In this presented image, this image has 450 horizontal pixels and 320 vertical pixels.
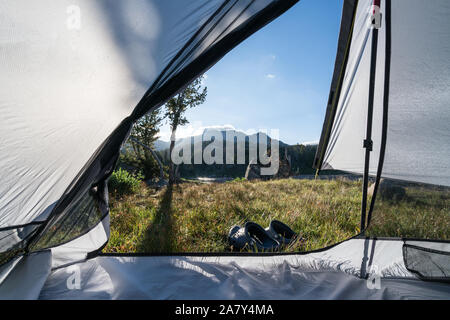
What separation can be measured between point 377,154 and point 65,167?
6.82ft

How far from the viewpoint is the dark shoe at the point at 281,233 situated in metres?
1.58

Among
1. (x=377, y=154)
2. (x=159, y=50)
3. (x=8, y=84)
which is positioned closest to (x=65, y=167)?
(x=8, y=84)

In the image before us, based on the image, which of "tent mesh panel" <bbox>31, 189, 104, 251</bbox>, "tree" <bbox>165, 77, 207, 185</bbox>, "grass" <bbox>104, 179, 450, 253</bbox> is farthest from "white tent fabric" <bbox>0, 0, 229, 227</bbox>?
"tree" <bbox>165, 77, 207, 185</bbox>

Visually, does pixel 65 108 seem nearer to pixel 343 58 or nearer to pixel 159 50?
pixel 159 50

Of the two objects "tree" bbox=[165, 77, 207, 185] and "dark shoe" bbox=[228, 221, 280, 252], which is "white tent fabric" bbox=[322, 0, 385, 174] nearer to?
"dark shoe" bbox=[228, 221, 280, 252]

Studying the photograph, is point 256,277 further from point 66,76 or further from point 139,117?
point 66,76

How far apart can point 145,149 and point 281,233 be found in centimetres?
887

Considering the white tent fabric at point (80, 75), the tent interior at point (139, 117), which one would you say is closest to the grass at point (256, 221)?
the tent interior at point (139, 117)

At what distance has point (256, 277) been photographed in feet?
3.61

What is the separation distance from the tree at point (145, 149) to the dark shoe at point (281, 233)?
24.3ft

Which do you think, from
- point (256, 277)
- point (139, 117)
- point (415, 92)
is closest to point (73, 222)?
point (139, 117)

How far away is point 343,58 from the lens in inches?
63.2

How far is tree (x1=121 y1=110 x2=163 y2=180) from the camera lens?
8.12 meters

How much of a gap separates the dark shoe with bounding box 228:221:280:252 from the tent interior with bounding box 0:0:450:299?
5.2 inches
